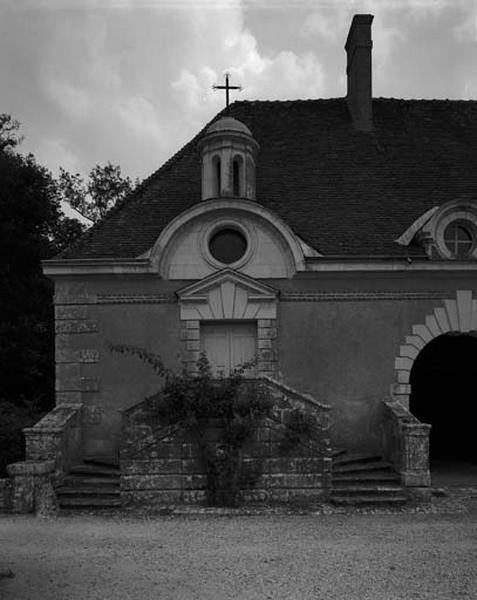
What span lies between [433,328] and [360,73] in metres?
6.70

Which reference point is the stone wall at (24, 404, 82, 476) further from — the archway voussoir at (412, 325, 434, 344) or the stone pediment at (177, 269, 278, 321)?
the archway voussoir at (412, 325, 434, 344)

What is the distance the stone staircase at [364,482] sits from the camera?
853 centimetres

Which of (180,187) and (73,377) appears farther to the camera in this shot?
(180,187)

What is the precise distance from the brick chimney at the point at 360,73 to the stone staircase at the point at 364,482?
764cm

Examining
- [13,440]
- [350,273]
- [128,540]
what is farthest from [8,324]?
[128,540]

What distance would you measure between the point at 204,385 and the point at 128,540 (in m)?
2.43

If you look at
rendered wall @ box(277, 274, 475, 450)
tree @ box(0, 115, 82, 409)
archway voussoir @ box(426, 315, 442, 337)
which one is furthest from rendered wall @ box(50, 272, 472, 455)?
tree @ box(0, 115, 82, 409)

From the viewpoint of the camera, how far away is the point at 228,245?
36.3 ft

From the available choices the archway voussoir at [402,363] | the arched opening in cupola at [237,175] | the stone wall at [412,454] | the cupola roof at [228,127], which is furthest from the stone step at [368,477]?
the cupola roof at [228,127]

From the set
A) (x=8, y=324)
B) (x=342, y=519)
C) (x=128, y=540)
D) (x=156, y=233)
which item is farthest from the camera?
(x=8, y=324)

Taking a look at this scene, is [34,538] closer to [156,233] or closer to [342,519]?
[342,519]

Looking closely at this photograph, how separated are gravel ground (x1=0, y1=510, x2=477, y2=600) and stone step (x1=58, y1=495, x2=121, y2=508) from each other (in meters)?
0.38

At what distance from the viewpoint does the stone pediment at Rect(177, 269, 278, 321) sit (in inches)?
421

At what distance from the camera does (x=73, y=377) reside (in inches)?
420
